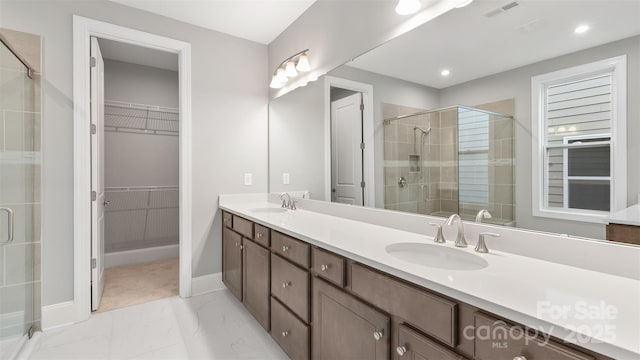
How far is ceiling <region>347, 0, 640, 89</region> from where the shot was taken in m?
0.99

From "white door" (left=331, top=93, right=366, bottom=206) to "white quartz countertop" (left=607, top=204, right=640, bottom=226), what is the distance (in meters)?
1.22

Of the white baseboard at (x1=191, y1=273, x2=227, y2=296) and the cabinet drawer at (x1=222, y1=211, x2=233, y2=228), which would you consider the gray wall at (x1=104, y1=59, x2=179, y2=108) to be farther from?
the white baseboard at (x1=191, y1=273, x2=227, y2=296)

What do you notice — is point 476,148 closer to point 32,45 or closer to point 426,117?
point 426,117

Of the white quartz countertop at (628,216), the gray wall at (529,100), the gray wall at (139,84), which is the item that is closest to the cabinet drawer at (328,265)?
the gray wall at (529,100)

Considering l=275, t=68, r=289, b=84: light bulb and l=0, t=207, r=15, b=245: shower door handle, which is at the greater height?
l=275, t=68, r=289, b=84: light bulb

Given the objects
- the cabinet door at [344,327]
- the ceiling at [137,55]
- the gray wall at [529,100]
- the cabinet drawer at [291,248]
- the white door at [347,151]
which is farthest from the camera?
the ceiling at [137,55]

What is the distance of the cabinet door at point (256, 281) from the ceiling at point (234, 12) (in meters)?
1.93

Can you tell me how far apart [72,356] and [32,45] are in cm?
215

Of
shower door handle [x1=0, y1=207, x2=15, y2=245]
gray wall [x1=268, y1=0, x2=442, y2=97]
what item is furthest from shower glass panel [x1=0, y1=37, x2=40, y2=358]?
gray wall [x1=268, y1=0, x2=442, y2=97]

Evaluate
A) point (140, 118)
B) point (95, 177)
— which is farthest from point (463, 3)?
point (140, 118)

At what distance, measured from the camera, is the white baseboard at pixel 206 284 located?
2.76 metres

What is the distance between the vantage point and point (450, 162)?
1430 millimetres

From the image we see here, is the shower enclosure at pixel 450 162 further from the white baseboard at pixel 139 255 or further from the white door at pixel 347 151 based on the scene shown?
the white baseboard at pixel 139 255

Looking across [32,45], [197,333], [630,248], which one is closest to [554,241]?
[630,248]
